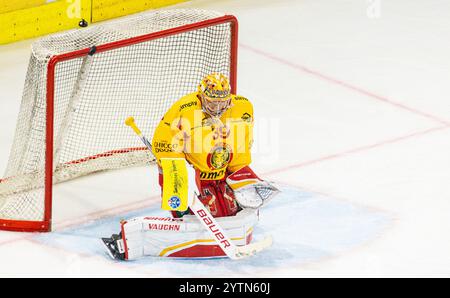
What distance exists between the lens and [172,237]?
5.67 meters

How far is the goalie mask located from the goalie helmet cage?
0.58m

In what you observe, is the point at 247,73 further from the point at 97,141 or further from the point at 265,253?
the point at 265,253

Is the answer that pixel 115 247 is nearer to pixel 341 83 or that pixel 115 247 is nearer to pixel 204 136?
pixel 204 136

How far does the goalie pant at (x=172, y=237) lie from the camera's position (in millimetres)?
5656

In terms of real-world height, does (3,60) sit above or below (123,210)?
above

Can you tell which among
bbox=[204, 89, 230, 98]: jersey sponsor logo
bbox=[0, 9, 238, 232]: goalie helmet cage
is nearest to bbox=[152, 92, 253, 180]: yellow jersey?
bbox=[204, 89, 230, 98]: jersey sponsor logo

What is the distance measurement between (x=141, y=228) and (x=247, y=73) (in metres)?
2.52

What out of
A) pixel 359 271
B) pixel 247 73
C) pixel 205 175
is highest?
pixel 247 73

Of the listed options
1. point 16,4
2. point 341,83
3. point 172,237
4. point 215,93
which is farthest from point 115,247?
point 16,4

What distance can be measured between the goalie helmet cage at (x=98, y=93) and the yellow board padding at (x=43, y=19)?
80 centimetres

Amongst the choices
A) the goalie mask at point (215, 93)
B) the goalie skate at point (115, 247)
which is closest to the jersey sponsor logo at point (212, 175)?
the goalie mask at point (215, 93)

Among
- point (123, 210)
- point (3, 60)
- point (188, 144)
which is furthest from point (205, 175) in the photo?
point (3, 60)

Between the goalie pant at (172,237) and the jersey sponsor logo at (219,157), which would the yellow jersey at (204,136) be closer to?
the jersey sponsor logo at (219,157)

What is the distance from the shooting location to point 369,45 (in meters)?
8.50
